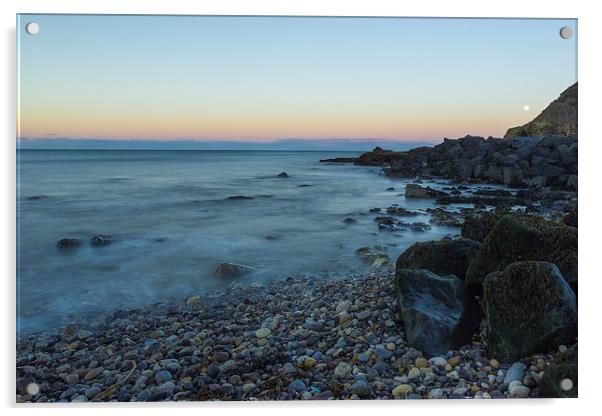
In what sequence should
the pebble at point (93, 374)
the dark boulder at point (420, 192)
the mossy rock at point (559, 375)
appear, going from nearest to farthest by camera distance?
the mossy rock at point (559, 375) → the pebble at point (93, 374) → the dark boulder at point (420, 192)

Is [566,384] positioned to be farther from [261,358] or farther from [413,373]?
[261,358]

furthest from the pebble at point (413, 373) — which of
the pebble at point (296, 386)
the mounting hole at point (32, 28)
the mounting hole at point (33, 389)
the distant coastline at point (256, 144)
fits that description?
the mounting hole at point (32, 28)

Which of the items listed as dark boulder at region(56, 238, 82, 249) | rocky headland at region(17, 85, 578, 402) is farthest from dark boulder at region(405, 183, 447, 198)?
dark boulder at region(56, 238, 82, 249)

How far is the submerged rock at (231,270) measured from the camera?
3377 millimetres

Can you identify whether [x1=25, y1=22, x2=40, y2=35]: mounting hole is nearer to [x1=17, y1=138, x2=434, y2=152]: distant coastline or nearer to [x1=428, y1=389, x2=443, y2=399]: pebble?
[x1=17, y1=138, x2=434, y2=152]: distant coastline

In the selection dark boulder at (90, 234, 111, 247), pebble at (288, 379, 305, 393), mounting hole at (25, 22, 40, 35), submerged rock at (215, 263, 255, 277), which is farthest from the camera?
submerged rock at (215, 263, 255, 277)

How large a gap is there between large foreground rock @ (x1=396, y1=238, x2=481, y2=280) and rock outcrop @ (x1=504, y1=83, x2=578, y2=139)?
2.96 ft

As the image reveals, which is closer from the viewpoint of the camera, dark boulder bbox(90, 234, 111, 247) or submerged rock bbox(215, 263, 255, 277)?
dark boulder bbox(90, 234, 111, 247)

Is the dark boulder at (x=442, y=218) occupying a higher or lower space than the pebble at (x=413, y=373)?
higher

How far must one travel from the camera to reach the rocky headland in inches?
101

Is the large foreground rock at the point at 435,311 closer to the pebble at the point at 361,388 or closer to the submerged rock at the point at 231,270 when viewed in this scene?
the pebble at the point at 361,388

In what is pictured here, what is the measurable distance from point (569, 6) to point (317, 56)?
159cm

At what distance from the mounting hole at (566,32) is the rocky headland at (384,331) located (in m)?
0.34

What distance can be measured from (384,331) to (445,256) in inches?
26.2
